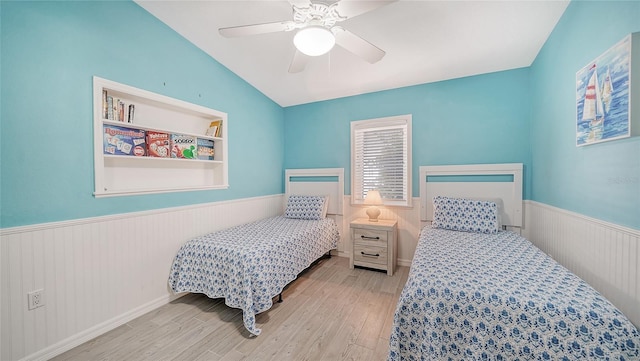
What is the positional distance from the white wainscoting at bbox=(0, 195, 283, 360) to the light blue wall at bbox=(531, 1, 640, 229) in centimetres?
333

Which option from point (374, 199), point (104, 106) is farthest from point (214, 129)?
point (374, 199)

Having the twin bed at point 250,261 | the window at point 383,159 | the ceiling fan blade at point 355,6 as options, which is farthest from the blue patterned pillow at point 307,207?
the ceiling fan blade at point 355,6

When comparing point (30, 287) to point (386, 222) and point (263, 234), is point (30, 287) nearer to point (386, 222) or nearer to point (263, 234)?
point (263, 234)

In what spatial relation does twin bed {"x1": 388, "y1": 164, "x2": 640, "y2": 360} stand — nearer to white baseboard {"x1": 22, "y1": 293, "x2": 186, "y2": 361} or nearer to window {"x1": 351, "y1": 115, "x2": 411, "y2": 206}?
window {"x1": 351, "y1": 115, "x2": 411, "y2": 206}

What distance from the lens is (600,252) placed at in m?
1.40

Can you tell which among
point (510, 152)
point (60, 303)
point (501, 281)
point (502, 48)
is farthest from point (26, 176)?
point (510, 152)

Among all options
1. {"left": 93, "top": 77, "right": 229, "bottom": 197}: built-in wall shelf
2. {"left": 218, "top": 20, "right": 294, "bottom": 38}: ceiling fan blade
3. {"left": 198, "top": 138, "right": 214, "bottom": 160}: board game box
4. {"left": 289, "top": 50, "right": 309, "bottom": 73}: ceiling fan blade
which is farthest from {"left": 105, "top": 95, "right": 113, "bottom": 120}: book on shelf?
{"left": 289, "top": 50, "right": 309, "bottom": 73}: ceiling fan blade

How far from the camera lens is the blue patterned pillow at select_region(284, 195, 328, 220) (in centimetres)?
332

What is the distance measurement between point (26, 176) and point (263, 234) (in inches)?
69.5

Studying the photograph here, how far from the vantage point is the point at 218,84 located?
2.82 meters

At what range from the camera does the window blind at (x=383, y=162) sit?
3.21 meters

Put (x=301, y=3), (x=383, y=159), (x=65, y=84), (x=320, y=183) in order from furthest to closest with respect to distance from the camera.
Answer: (x=320, y=183)
(x=383, y=159)
(x=65, y=84)
(x=301, y=3)

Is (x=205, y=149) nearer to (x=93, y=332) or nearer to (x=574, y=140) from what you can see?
(x=93, y=332)

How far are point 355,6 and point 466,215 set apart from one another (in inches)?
90.0
